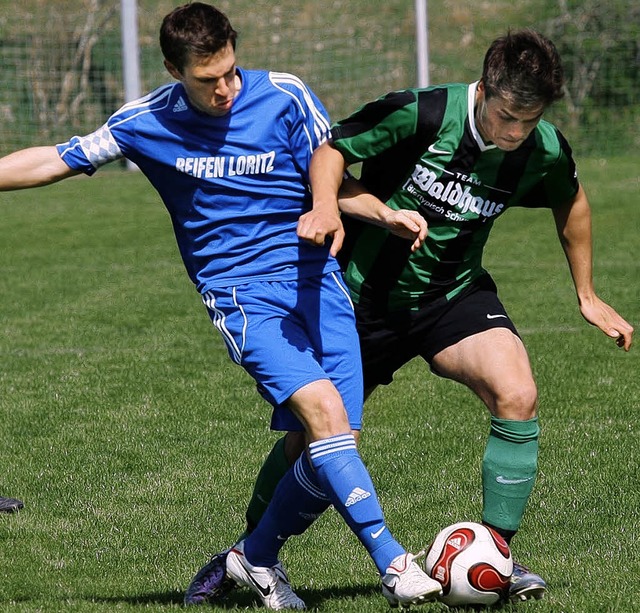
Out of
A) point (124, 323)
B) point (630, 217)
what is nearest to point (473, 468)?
point (124, 323)

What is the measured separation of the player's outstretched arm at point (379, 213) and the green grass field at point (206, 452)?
131 centimetres

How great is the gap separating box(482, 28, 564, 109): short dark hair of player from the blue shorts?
0.93m

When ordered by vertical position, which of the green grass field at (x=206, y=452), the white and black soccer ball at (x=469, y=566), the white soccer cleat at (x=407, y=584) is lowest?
the green grass field at (x=206, y=452)

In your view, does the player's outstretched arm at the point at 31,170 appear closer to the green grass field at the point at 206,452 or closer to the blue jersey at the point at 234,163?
the blue jersey at the point at 234,163

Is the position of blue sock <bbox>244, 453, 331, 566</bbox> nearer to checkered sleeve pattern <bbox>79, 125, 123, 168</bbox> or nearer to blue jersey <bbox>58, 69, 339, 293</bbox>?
blue jersey <bbox>58, 69, 339, 293</bbox>

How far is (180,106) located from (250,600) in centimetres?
187

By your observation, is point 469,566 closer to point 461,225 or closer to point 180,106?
point 461,225

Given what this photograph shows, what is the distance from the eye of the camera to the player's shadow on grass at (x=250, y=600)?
14.5ft

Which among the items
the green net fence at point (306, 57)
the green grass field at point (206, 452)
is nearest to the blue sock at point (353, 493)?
the green grass field at point (206, 452)

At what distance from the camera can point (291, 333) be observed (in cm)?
423

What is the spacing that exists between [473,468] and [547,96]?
8.61 feet

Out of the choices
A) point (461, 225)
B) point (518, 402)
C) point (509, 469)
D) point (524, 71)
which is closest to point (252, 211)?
point (461, 225)

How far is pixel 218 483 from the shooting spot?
19.7 ft

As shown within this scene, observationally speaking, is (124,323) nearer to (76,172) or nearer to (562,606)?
(76,172)
